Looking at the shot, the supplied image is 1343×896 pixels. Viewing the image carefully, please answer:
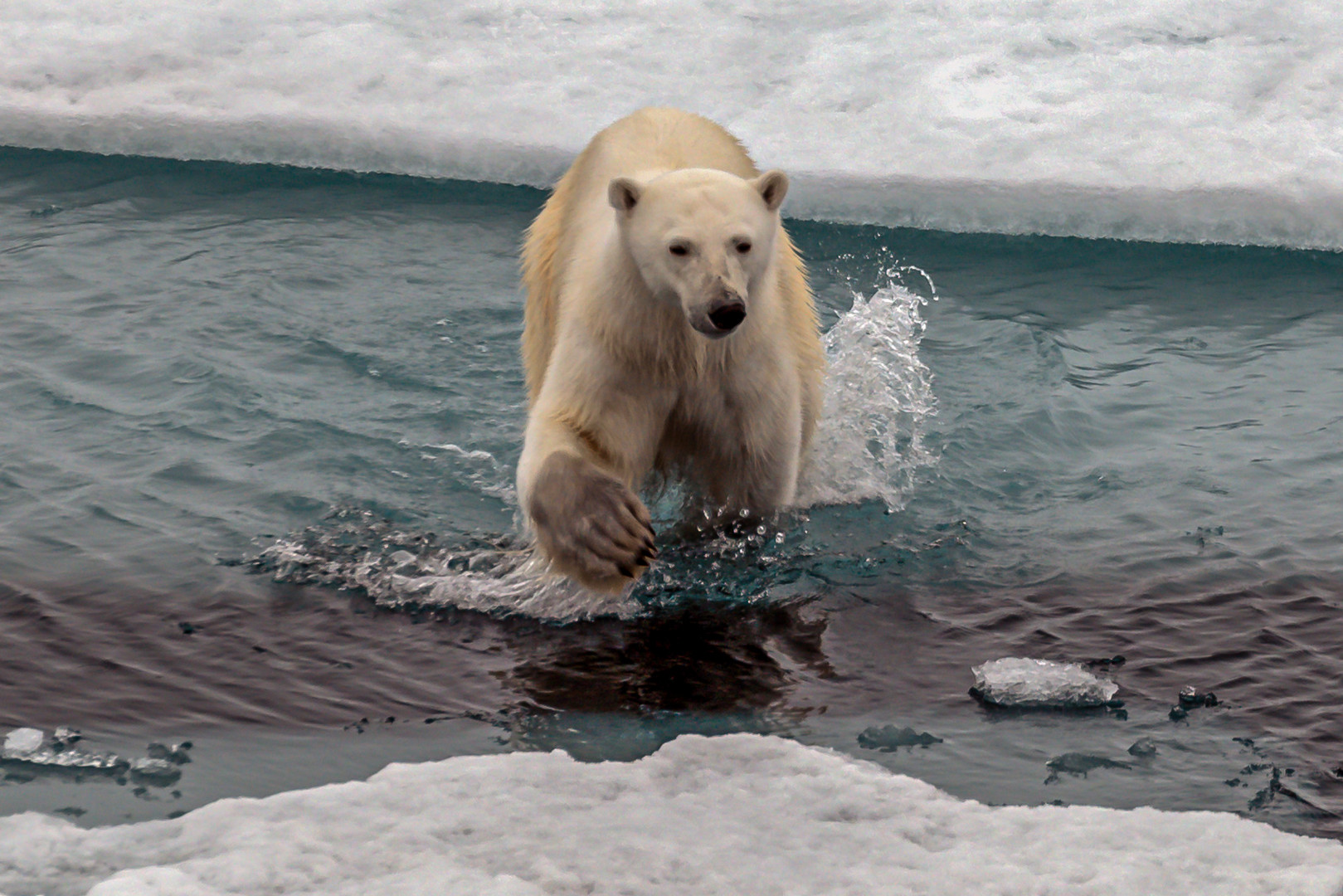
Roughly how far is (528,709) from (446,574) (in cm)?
79

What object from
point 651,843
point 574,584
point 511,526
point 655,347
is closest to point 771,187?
point 655,347

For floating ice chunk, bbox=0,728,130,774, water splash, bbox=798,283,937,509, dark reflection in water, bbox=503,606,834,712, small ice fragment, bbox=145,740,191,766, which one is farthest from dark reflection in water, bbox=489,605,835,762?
water splash, bbox=798,283,937,509

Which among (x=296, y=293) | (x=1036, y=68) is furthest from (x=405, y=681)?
(x=1036, y=68)

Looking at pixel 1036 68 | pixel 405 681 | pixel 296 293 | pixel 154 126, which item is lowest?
pixel 405 681

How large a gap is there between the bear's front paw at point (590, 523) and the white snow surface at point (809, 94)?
3.66m

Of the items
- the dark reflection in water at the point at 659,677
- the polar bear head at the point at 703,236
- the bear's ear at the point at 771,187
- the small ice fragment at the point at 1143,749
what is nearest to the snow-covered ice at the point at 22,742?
the dark reflection in water at the point at 659,677

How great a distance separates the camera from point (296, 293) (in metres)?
5.78

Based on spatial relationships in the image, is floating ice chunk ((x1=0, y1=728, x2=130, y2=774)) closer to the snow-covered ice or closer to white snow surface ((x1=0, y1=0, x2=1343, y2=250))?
the snow-covered ice

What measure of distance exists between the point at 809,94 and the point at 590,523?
15.2 ft

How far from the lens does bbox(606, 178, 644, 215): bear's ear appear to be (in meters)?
3.36

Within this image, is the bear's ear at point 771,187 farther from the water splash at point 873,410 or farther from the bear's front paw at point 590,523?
the water splash at point 873,410

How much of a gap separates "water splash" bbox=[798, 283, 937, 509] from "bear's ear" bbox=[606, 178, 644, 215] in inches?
53.7

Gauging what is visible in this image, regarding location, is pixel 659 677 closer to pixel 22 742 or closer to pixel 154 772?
pixel 154 772

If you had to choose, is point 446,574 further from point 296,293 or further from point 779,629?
point 296,293
